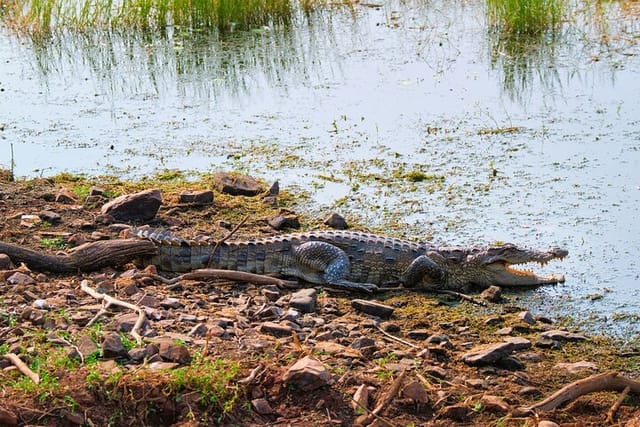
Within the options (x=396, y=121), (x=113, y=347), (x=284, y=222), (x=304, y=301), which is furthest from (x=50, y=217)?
(x=396, y=121)

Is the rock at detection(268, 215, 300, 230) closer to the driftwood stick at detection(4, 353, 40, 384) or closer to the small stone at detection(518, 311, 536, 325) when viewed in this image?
the small stone at detection(518, 311, 536, 325)

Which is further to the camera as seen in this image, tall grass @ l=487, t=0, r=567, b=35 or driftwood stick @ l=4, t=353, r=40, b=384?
tall grass @ l=487, t=0, r=567, b=35

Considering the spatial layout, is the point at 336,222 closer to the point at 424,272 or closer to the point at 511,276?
the point at 424,272

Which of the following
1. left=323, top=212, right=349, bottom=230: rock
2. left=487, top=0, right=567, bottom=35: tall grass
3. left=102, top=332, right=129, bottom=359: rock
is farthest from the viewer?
left=487, top=0, right=567, bottom=35: tall grass

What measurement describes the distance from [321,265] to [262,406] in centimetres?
247

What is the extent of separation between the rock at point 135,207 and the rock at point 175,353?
9.14ft

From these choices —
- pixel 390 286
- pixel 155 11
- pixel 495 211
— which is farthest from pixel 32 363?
pixel 155 11

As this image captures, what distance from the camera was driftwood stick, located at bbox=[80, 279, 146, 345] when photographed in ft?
15.3

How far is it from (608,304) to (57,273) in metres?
3.13

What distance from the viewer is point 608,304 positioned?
6.00 meters

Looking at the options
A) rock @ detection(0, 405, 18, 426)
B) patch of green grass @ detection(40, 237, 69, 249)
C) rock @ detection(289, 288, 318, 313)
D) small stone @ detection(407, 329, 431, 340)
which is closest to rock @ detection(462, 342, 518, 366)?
small stone @ detection(407, 329, 431, 340)

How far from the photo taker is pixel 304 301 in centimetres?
571

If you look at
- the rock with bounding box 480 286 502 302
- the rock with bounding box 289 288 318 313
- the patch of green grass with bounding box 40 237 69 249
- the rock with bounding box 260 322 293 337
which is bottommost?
the rock with bounding box 480 286 502 302

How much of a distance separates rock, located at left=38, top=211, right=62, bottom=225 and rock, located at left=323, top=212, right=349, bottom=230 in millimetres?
1824
